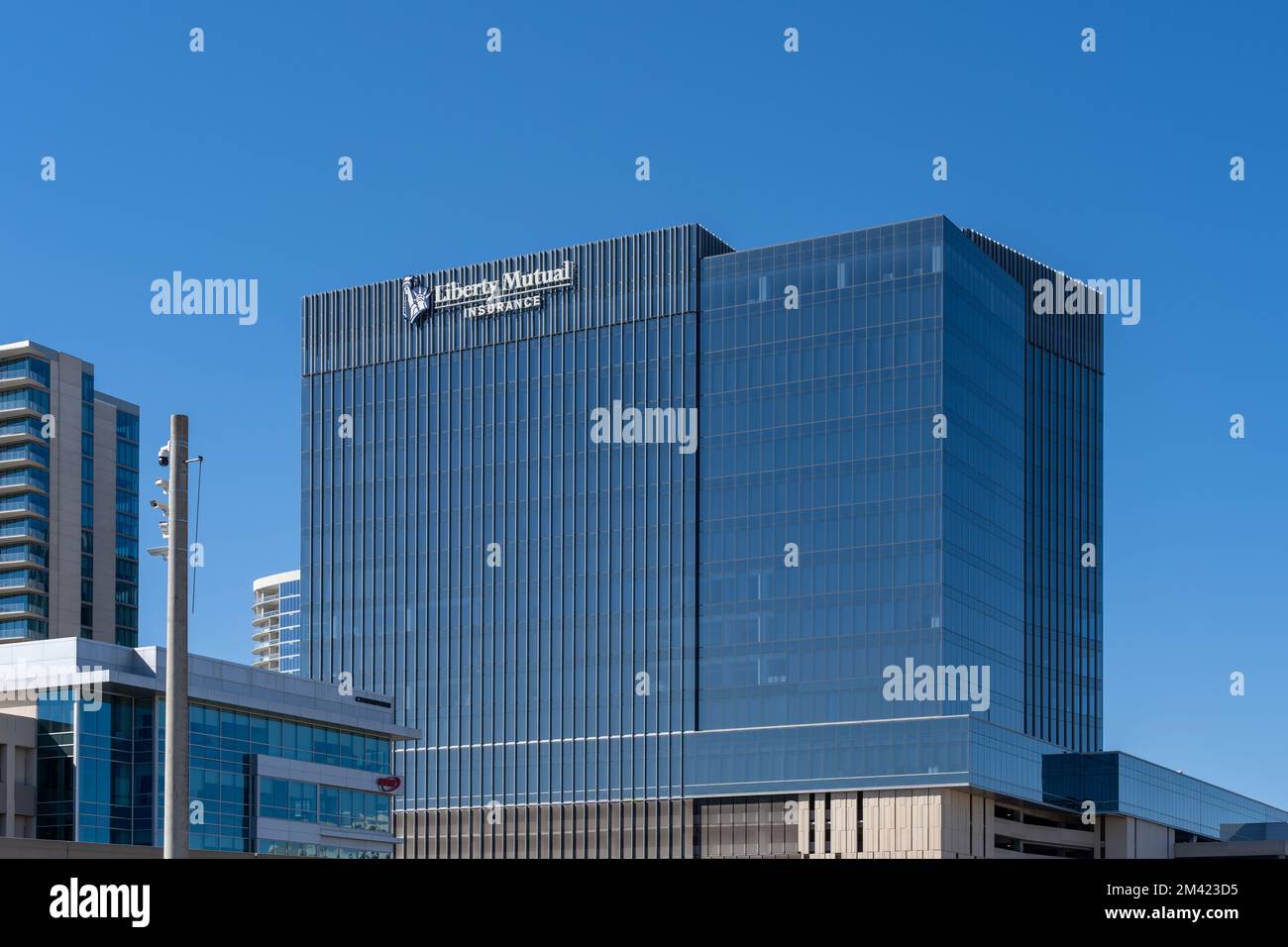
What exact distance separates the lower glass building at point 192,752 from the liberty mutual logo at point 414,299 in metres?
69.1

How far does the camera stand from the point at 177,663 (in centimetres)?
3338

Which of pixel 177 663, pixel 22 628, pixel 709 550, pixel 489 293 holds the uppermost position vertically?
pixel 489 293

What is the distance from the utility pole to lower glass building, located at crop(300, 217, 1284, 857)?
339 feet

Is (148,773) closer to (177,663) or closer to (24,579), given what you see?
(177,663)

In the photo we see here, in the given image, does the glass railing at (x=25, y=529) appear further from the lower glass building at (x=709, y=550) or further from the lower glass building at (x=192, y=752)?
the lower glass building at (x=192, y=752)

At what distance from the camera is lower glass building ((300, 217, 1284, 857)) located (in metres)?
139

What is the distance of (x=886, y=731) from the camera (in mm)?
135875

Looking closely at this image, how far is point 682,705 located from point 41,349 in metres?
70.0

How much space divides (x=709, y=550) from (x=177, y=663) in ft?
376

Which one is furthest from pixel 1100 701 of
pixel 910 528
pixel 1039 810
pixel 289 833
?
pixel 289 833
